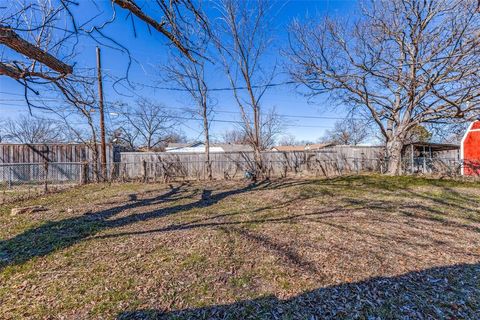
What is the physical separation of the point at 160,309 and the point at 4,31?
3207mm

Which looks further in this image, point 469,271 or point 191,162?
point 191,162

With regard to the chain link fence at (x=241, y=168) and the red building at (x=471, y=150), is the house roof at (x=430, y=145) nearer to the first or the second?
the chain link fence at (x=241, y=168)

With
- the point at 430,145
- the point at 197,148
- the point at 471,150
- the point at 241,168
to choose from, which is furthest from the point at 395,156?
the point at 197,148

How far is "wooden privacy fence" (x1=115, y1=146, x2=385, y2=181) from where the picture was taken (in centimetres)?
1369

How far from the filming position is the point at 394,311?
197 centimetres

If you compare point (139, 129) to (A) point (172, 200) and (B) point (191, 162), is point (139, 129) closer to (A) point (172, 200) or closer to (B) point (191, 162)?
(B) point (191, 162)

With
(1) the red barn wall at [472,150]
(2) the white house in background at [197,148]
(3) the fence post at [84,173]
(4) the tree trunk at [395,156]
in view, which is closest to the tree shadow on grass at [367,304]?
(3) the fence post at [84,173]

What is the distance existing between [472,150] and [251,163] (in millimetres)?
12041

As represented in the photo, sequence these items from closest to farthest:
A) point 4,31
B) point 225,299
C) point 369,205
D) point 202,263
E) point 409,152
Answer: point 225,299, point 4,31, point 202,263, point 369,205, point 409,152

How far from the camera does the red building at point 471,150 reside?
1216 centimetres

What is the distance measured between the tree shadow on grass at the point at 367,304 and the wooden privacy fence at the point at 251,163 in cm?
1096

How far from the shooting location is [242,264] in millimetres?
2775

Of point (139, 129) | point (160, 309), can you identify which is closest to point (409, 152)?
point (160, 309)

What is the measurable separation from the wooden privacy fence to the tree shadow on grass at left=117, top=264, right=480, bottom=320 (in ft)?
35.9
